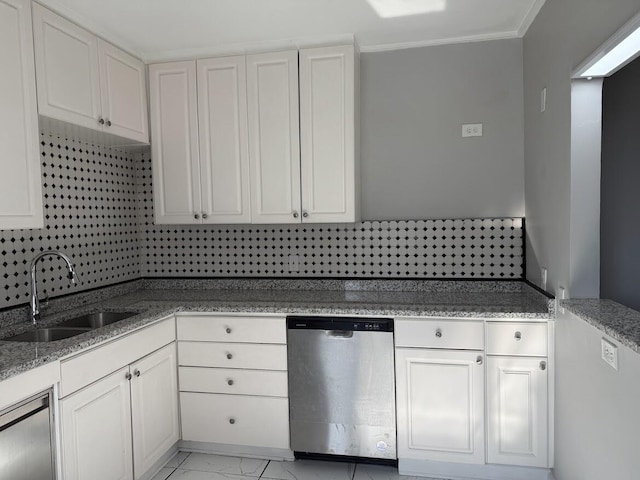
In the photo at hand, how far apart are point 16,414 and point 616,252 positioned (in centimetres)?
269

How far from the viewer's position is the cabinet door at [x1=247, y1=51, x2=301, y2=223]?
8.72ft

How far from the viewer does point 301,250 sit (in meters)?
2.99

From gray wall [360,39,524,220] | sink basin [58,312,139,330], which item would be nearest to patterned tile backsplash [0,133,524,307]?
gray wall [360,39,524,220]

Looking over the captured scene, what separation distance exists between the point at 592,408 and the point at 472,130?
167cm

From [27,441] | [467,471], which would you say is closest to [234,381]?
[27,441]

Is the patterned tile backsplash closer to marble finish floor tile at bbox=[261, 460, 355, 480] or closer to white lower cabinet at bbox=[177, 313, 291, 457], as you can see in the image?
white lower cabinet at bbox=[177, 313, 291, 457]

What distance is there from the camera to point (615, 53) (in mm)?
1537

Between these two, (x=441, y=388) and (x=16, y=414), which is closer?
(x=16, y=414)

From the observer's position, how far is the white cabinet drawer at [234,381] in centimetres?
245

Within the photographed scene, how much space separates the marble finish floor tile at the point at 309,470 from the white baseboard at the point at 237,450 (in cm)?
4

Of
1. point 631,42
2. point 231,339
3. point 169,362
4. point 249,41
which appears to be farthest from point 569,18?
point 169,362

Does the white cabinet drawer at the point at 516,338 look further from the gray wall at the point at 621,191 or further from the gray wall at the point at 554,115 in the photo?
the gray wall at the point at 621,191

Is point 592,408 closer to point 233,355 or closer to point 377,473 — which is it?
point 377,473

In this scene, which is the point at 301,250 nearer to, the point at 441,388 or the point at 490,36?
the point at 441,388
